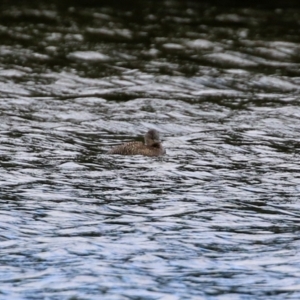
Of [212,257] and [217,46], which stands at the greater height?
[217,46]

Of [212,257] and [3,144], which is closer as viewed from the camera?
[212,257]

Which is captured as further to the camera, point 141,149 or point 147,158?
point 141,149

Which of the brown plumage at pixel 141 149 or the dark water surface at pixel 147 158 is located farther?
the brown plumage at pixel 141 149

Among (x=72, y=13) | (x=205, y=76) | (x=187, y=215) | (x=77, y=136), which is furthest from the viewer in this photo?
(x=72, y=13)

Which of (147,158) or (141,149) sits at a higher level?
(141,149)

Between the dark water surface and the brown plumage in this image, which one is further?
the brown plumage

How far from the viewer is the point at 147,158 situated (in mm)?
16422

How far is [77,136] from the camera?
1816cm

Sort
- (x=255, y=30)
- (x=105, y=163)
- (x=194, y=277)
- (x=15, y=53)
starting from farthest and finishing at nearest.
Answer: (x=255, y=30) < (x=15, y=53) < (x=105, y=163) < (x=194, y=277)

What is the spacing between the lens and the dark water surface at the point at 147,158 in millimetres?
10320

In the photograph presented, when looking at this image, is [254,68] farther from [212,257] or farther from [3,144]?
[212,257]

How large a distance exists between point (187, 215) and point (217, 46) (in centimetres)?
1531

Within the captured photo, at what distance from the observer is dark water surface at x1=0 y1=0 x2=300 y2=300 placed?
1032cm

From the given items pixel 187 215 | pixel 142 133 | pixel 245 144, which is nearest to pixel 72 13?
pixel 142 133
